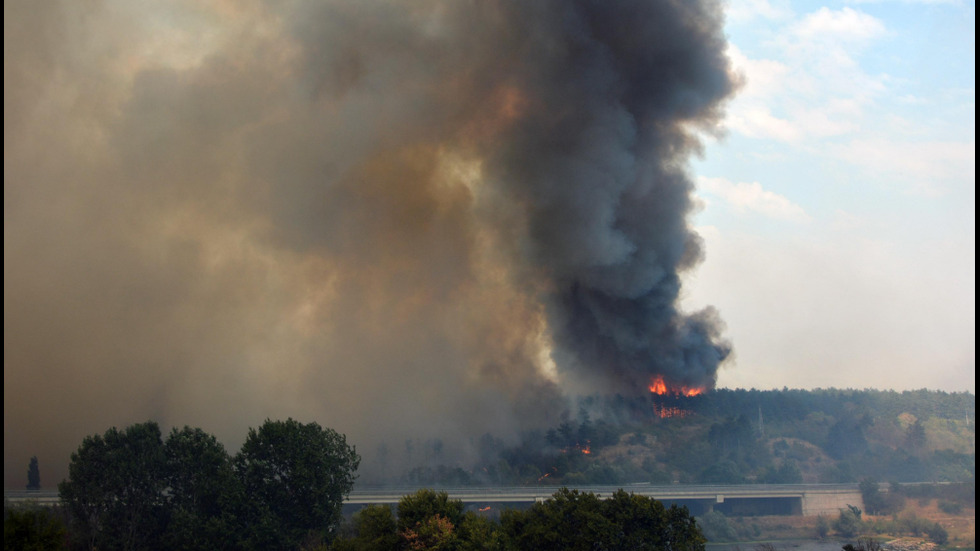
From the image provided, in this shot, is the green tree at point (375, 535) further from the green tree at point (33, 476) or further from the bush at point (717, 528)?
the green tree at point (33, 476)

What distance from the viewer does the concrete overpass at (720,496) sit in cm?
9656

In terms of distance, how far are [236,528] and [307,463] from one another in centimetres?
736

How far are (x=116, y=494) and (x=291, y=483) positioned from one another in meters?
14.2

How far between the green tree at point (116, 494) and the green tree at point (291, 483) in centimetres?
710

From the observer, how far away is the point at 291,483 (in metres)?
63.3

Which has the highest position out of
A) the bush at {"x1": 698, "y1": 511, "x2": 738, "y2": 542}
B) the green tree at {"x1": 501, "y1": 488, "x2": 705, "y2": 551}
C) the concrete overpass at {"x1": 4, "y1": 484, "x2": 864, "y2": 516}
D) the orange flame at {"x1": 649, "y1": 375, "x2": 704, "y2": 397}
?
the orange flame at {"x1": 649, "y1": 375, "x2": 704, "y2": 397}

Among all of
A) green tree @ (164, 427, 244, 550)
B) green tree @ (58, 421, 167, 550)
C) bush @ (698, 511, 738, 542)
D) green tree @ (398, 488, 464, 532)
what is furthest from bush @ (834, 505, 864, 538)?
green tree @ (58, 421, 167, 550)

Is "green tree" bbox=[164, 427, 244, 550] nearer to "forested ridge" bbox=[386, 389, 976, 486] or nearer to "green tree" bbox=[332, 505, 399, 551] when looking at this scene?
"green tree" bbox=[332, 505, 399, 551]

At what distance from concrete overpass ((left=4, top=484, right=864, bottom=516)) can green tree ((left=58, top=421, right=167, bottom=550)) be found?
3394 cm

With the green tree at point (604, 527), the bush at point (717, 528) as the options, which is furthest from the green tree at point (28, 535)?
the bush at point (717, 528)

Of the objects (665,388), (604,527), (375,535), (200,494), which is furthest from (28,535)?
(665,388)

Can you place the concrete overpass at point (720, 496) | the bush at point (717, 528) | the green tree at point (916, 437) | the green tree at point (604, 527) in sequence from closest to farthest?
the green tree at point (604, 527)
the bush at point (717, 528)
the concrete overpass at point (720, 496)
the green tree at point (916, 437)

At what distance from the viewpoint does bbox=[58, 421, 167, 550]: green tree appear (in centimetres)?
6097

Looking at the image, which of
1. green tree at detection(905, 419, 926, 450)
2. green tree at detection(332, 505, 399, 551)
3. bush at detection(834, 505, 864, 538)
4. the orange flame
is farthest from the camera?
the orange flame
